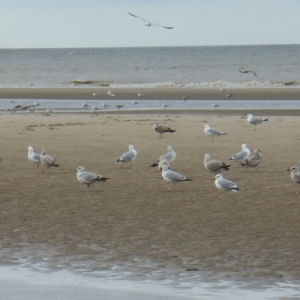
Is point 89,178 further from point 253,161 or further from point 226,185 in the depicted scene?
point 253,161

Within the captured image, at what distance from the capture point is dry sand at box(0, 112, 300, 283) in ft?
27.8

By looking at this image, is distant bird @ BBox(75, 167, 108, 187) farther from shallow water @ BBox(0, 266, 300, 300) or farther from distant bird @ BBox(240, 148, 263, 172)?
shallow water @ BBox(0, 266, 300, 300)

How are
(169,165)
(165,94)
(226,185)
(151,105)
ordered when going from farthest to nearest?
(165,94) → (151,105) → (169,165) → (226,185)

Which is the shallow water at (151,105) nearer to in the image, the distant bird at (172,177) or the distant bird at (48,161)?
the distant bird at (48,161)

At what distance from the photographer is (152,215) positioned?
10727mm

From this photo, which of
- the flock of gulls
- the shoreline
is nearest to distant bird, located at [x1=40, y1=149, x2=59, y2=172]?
the flock of gulls

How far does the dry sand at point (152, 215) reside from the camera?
8.48 metres

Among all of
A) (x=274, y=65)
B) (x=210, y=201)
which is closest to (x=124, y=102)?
(x=210, y=201)

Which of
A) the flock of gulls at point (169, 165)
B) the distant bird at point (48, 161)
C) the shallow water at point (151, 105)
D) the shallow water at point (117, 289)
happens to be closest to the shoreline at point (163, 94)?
the shallow water at point (151, 105)

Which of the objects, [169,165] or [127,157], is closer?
[169,165]

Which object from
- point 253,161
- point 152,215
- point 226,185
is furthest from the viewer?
point 253,161

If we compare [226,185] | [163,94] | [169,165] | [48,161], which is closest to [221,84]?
[163,94]

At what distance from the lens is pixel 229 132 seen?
21469mm

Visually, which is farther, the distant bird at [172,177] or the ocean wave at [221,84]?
the ocean wave at [221,84]
